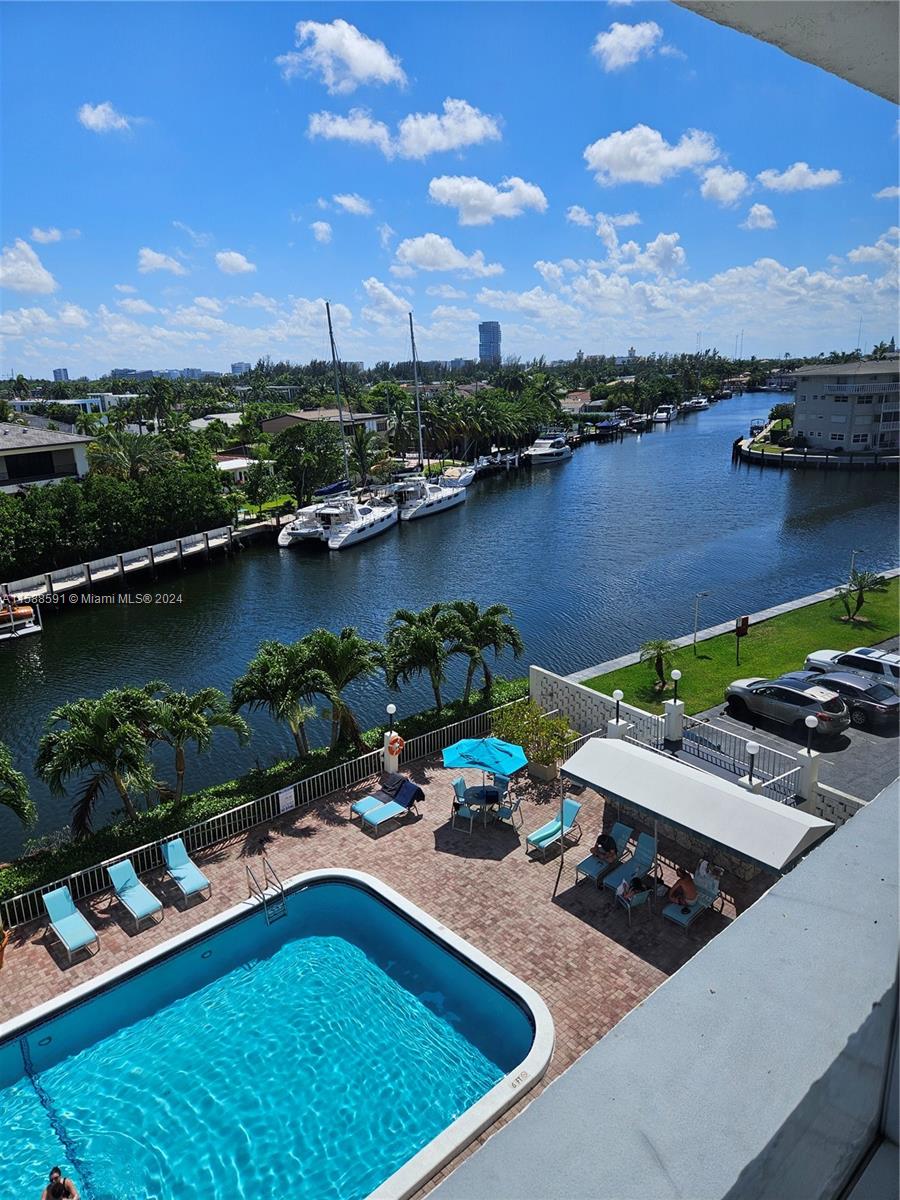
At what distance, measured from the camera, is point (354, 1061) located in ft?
34.4

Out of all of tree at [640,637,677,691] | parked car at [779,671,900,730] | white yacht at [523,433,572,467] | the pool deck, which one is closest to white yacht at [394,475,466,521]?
white yacht at [523,433,572,467]

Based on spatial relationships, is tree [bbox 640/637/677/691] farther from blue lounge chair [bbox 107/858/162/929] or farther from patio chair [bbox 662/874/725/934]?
blue lounge chair [bbox 107/858/162/929]

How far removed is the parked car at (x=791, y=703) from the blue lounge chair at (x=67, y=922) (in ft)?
48.3

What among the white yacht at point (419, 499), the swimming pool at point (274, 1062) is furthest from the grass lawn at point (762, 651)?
the white yacht at point (419, 499)

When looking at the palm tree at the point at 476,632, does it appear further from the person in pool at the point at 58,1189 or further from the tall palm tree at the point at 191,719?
the person in pool at the point at 58,1189

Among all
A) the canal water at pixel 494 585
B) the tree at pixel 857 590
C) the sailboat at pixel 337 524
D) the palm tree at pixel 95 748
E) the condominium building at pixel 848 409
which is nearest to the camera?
the palm tree at pixel 95 748

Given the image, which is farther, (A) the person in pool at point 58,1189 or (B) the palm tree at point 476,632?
(B) the palm tree at point 476,632

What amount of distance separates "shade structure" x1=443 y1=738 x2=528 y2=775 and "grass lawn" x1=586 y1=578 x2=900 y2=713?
18.5ft

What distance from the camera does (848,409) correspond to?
72.0 meters

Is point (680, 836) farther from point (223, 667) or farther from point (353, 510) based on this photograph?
point (353, 510)

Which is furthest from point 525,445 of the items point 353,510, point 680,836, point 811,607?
point 680,836

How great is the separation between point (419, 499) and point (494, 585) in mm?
20020

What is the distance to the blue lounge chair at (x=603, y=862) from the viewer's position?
42.3 ft

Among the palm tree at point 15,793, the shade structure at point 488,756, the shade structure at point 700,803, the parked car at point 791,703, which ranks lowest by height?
the parked car at point 791,703
